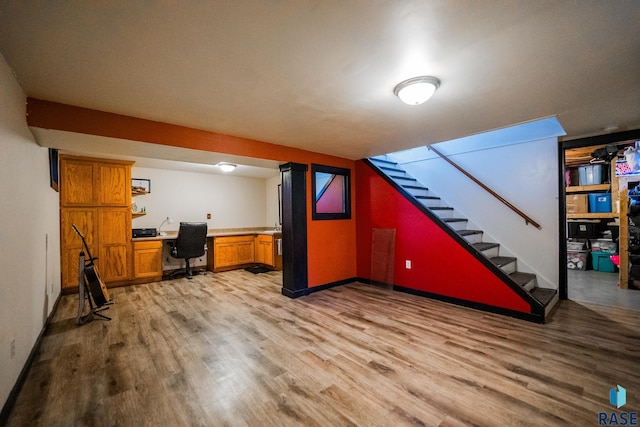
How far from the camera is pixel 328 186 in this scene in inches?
207

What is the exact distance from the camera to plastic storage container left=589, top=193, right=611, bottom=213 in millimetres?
5348

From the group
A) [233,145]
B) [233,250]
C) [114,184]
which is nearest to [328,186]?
[233,145]

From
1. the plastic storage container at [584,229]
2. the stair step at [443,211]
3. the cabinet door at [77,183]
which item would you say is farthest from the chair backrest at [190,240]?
the plastic storage container at [584,229]

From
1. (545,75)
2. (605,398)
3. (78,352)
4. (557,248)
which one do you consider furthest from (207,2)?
(557,248)

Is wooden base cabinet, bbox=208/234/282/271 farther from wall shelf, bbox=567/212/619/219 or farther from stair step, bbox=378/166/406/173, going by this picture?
wall shelf, bbox=567/212/619/219

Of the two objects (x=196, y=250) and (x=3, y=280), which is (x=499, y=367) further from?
(x=196, y=250)

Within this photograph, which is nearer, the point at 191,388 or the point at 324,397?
the point at 324,397

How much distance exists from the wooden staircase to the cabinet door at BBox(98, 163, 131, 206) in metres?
4.52

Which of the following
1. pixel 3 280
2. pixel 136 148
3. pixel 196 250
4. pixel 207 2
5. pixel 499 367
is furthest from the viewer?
pixel 196 250

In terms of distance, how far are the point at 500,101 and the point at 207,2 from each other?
247 centimetres

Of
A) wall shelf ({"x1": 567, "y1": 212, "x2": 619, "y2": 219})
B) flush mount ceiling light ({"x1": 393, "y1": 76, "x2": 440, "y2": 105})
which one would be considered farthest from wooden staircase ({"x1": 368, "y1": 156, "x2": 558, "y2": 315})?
wall shelf ({"x1": 567, "y1": 212, "x2": 619, "y2": 219})

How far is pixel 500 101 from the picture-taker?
233 cm

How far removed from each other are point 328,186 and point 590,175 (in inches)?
228

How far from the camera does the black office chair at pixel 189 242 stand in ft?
16.4
